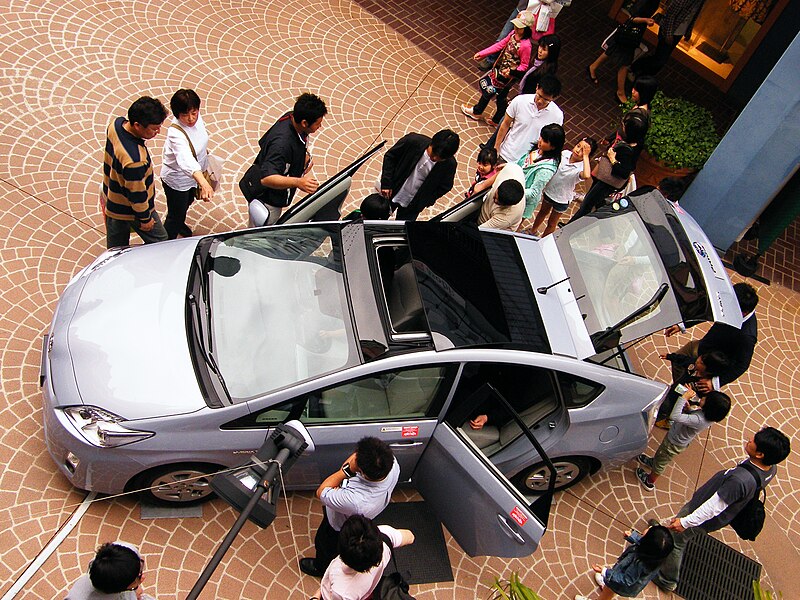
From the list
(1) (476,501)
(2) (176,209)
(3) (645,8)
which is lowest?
(2) (176,209)

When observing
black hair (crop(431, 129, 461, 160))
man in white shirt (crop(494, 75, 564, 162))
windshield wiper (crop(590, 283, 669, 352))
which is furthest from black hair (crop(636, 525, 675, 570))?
man in white shirt (crop(494, 75, 564, 162))

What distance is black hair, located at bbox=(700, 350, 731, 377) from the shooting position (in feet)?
19.0

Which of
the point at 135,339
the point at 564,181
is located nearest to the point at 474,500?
the point at 135,339

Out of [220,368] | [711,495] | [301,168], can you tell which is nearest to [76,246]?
[301,168]

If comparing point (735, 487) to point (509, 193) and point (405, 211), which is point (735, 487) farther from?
point (405, 211)

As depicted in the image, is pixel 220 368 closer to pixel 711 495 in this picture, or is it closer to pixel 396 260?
pixel 396 260

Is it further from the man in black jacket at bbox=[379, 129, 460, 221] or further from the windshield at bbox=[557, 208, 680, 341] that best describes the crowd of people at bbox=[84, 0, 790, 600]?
the windshield at bbox=[557, 208, 680, 341]

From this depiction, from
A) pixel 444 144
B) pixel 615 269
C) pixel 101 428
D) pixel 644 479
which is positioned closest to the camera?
pixel 101 428

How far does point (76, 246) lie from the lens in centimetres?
648

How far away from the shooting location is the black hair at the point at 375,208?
5793mm

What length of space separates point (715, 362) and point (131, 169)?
15.4 ft

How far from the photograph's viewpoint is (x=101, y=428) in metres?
4.54

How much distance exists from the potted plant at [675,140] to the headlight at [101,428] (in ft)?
21.3

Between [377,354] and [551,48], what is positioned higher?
[551,48]
